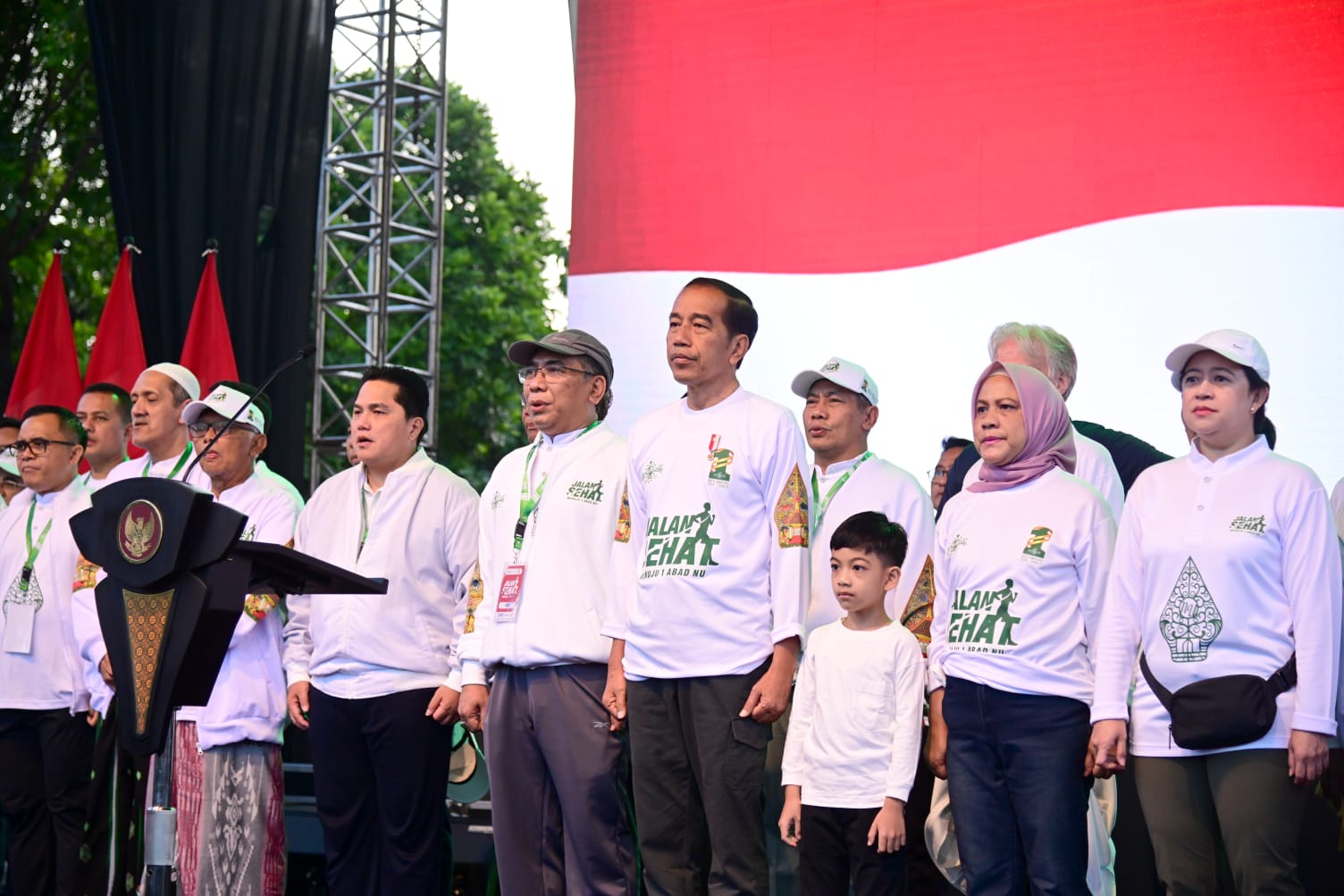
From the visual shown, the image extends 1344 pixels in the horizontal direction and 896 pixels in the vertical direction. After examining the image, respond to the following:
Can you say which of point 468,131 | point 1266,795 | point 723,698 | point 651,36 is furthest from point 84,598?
point 468,131

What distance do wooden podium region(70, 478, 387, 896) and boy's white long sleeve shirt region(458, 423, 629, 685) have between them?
1.30m

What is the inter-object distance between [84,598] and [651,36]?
120 inches

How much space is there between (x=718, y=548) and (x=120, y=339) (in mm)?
4335

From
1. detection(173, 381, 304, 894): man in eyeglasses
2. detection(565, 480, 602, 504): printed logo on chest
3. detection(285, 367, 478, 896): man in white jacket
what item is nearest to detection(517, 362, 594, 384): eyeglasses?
detection(565, 480, 602, 504): printed logo on chest

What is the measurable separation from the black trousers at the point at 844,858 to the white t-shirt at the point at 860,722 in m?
0.04

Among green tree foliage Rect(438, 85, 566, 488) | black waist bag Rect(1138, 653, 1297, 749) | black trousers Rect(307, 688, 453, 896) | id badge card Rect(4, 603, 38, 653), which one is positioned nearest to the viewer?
black waist bag Rect(1138, 653, 1297, 749)

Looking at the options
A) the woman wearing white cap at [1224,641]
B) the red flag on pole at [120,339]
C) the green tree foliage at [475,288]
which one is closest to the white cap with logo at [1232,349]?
the woman wearing white cap at [1224,641]

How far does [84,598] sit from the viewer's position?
4586mm

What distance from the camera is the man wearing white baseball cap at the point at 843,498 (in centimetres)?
375

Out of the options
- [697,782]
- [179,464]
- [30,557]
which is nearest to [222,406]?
[179,464]

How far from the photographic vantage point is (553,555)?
11.7 feet

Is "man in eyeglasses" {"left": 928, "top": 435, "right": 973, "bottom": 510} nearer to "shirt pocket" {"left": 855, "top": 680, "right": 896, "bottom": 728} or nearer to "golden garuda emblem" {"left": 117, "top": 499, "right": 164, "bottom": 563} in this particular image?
"shirt pocket" {"left": 855, "top": 680, "right": 896, "bottom": 728}

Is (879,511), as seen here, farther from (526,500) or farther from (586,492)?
(526,500)

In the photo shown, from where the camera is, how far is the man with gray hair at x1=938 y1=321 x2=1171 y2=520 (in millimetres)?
3625
